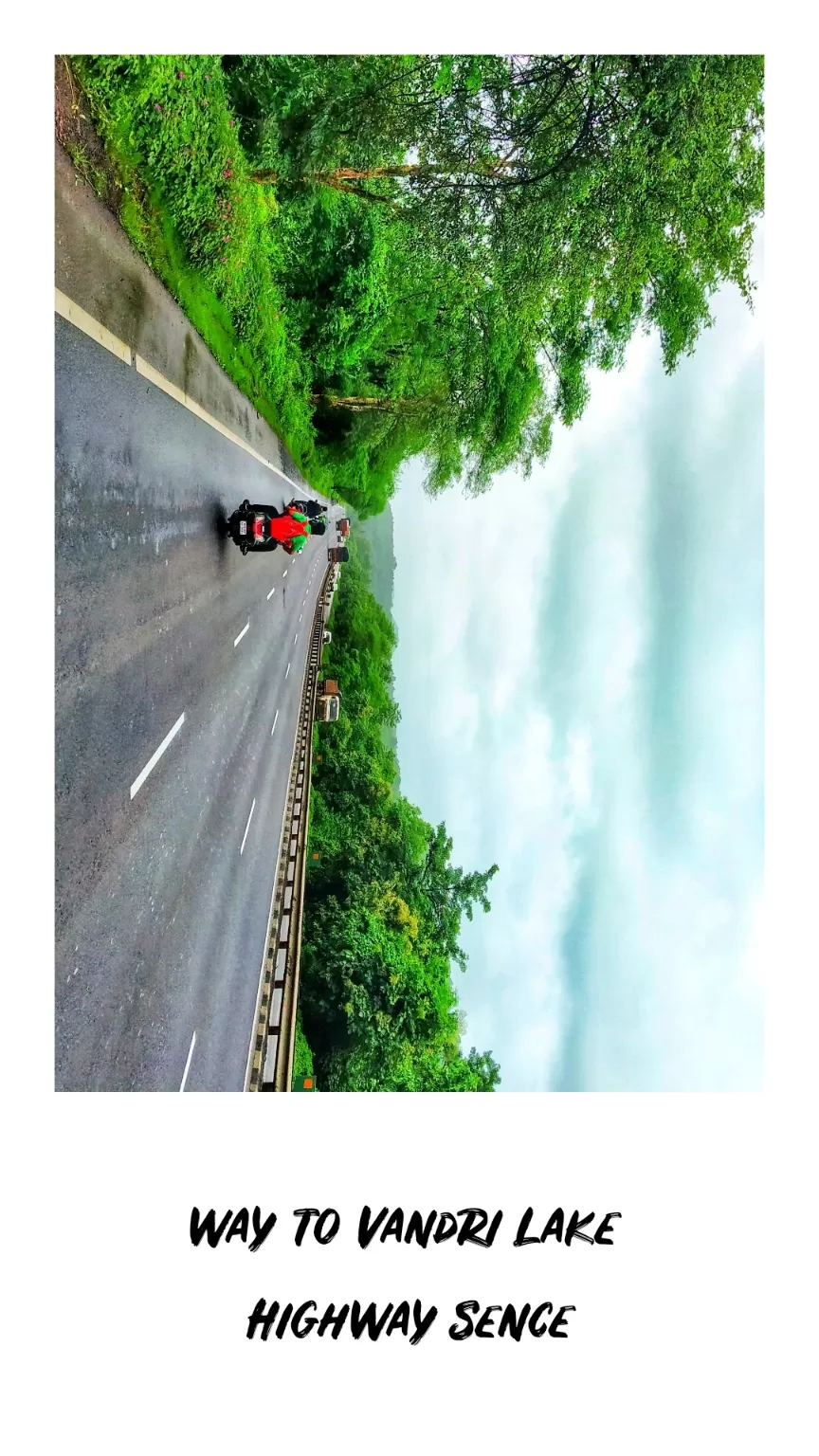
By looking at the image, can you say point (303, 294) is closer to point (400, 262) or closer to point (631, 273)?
point (400, 262)

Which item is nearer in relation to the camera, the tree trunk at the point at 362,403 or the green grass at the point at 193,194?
the green grass at the point at 193,194

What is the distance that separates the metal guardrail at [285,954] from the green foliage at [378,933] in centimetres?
265

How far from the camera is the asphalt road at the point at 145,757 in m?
6.38

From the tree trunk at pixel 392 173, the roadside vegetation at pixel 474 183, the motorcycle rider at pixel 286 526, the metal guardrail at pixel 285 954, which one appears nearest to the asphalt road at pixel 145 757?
the metal guardrail at pixel 285 954

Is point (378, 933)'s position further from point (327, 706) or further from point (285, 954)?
point (327, 706)

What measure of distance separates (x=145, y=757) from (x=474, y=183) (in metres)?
9.17

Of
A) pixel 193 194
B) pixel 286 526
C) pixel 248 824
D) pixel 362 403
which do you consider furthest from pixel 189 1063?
pixel 362 403

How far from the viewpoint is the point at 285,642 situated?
20391mm

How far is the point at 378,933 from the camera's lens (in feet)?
55.1

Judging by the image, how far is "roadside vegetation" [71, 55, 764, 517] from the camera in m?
7.57

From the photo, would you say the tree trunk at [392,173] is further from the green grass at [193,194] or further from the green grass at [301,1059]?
the green grass at [301,1059]

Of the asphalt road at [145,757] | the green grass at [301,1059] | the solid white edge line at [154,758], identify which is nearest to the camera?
the asphalt road at [145,757]

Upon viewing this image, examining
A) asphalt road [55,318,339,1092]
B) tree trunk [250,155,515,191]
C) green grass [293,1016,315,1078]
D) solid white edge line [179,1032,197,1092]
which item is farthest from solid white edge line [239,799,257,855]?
tree trunk [250,155,515,191]

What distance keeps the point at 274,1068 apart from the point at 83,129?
13227 millimetres
